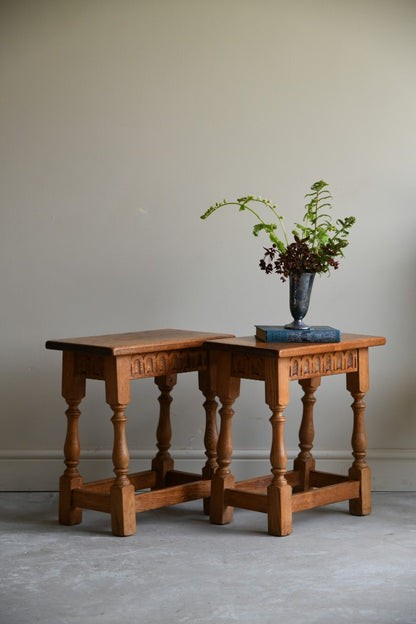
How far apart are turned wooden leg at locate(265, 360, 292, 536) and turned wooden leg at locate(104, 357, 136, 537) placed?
55 centimetres

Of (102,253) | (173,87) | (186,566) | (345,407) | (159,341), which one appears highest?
(173,87)

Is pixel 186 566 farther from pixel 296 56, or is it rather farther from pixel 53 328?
pixel 296 56

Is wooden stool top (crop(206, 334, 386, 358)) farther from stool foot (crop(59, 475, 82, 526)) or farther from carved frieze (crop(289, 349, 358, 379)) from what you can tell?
stool foot (crop(59, 475, 82, 526))

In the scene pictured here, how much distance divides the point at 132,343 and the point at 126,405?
0.29 meters

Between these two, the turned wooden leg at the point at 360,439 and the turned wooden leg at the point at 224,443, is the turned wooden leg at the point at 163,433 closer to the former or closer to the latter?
the turned wooden leg at the point at 224,443

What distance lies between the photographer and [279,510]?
3398mm

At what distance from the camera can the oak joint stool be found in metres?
3.39

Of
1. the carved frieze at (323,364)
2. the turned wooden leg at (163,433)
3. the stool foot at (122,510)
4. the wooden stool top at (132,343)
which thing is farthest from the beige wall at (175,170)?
the stool foot at (122,510)

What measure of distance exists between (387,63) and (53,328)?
2087 mm

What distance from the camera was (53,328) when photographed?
14.0 ft

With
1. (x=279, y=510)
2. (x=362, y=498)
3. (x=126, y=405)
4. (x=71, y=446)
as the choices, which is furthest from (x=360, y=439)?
(x=71, y=446)

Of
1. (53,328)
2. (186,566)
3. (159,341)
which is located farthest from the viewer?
(53,328)

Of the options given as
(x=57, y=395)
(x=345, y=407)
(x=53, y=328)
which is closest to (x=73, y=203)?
(x=53, y=328)

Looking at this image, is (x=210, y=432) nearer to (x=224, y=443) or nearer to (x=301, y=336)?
(x=224, y=443)
